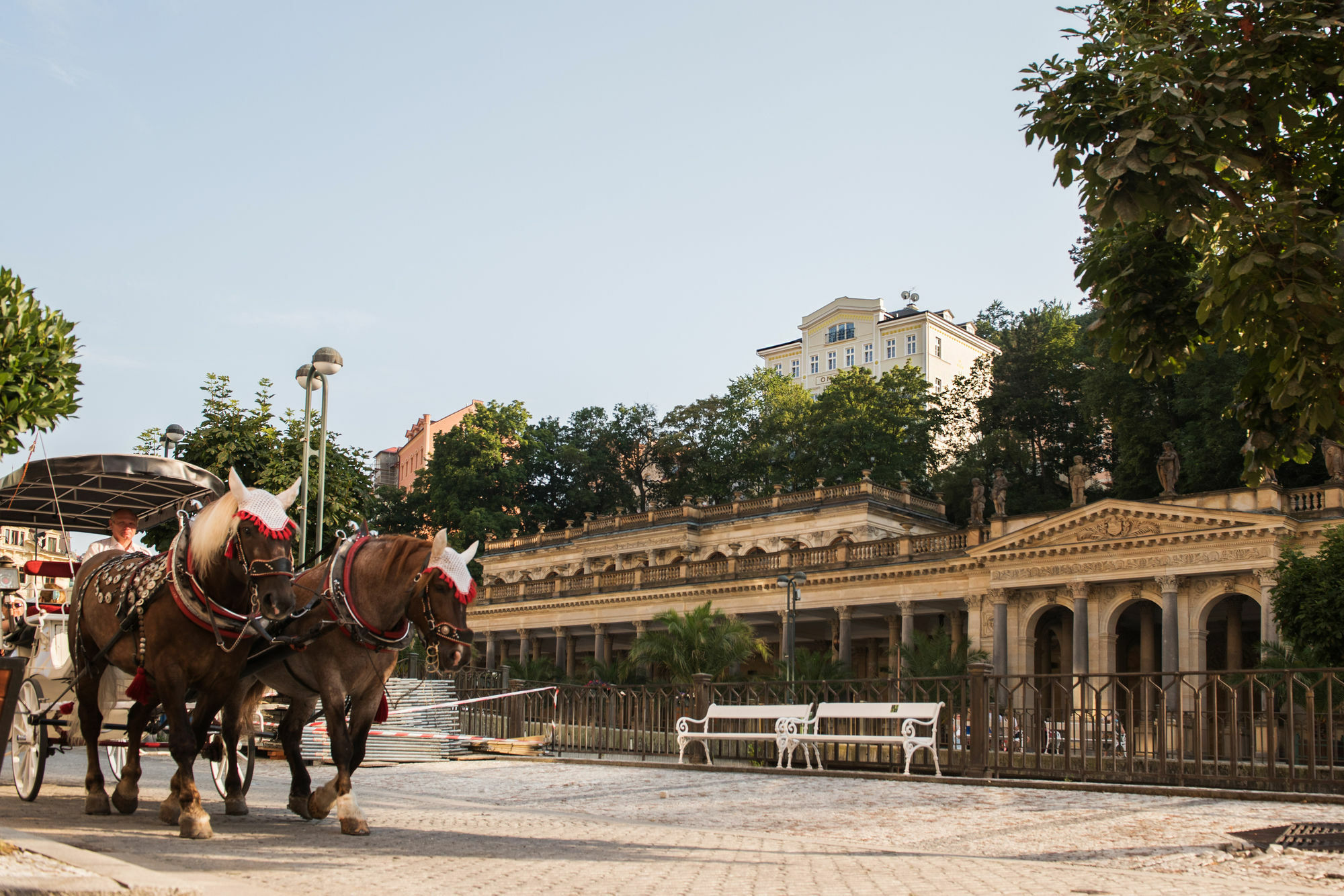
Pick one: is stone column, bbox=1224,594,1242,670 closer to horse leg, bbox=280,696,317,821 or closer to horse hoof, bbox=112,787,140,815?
horse leg, bbox=280,696,317,821

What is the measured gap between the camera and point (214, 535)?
317 inches

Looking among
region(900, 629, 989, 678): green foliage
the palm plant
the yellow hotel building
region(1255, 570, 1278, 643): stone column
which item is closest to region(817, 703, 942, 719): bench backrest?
region(900, 629, 989, 678): green foliage

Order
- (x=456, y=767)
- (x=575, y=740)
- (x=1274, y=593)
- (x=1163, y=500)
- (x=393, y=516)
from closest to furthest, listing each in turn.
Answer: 1. (x=456, y=767)
2. (x=575, y=740)
3. (x=1274, y=593)
4. (x=1163, y=500)
5. (x=393, y=516)

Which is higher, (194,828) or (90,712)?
(90,712)

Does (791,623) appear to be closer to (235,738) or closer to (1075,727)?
(1075,727)

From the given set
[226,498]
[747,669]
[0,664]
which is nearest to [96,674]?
[226,498]

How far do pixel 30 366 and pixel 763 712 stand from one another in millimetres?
10355

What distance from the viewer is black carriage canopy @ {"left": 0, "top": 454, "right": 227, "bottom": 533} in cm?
1024

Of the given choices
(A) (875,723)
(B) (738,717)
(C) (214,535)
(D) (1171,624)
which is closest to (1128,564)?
(D) (1171,624)

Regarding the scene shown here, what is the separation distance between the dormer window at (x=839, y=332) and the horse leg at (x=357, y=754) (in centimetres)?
8380

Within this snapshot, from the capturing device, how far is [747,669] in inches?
2146

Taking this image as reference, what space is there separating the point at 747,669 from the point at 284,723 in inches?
1830

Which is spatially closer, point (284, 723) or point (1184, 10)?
point (284, 723)

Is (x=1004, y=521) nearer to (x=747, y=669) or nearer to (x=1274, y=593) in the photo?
(x=1274, y=593)
